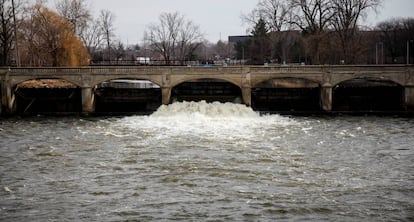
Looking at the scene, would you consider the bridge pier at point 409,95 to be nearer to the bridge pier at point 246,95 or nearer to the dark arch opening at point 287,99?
the dark arch opening at point 287,99

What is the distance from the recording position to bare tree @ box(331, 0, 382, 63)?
188 feet

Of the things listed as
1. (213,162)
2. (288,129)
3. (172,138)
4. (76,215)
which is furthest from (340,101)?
(76,215)

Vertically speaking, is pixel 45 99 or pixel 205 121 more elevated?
pixel 45 99

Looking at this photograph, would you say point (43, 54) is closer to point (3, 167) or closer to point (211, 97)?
point (211, 97)

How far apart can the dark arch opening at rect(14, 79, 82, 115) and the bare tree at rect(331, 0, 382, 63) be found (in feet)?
104

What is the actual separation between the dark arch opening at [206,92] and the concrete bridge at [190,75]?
7.95 ft

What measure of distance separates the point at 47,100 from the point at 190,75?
1269 cm

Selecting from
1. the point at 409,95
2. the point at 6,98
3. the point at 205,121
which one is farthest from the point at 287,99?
Answer: the point at 6,98

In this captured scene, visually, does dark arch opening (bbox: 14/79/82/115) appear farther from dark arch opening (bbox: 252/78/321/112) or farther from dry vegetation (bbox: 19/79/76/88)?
dark arch opening (bbox: 252/78/321/112)

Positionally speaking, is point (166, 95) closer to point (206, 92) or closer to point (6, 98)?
point (206, 92)

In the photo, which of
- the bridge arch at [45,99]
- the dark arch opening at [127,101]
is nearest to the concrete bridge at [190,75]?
the bridge arch at [45,99]

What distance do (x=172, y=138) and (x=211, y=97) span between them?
15.4 m

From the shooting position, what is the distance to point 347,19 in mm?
57375

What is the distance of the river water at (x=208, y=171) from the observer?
16.0 meters
